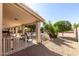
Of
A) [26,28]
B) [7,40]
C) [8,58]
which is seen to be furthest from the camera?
[26,28]

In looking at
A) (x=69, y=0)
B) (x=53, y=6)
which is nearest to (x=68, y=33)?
(x=53, y=6)

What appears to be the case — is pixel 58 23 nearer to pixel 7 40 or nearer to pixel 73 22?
pixel 73 22

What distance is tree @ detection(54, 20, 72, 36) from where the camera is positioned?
13.5m

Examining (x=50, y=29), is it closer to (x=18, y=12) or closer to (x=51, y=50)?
(x=51, y=50)

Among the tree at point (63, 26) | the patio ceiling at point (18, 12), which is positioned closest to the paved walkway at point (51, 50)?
the tree at point (63, 26)

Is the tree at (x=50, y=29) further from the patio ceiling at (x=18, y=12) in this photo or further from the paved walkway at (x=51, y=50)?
the patio ceiling at (x=18, y=12)

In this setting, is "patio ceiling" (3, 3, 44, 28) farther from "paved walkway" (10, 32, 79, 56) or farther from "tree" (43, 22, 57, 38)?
"tree" (43, 22, 57, 38)

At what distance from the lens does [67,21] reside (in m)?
13.4

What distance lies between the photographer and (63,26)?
565 inches

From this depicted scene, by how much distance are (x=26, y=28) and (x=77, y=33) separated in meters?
4.75

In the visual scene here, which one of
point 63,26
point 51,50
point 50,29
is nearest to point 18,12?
point 51,50

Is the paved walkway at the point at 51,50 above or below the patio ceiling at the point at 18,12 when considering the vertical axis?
below

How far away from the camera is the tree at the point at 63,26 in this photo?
13.5 m

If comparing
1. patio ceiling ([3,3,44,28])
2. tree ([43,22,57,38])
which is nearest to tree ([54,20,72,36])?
tree ([43,22,57,38])
